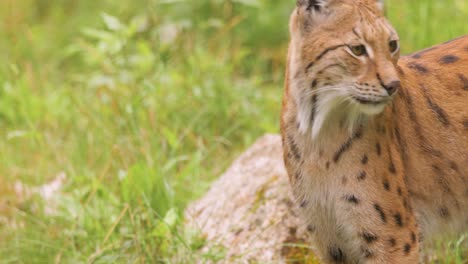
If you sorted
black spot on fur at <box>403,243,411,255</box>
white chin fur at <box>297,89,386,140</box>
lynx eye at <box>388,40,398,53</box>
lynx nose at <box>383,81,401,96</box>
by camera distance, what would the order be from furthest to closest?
black spot on fur at <box>403,243,411,255</box>
white chin fur at <box>297,89,386,140</box>
lynx eye at <box>388,40,398,53</box>
lynx nose at <box>383,81,401,96</box>

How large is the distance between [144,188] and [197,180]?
0.87m

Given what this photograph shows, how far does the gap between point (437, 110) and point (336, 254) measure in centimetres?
96

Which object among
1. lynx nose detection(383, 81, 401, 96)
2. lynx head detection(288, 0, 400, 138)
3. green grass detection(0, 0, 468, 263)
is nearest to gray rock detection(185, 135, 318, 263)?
green grass detection(0, 0, 468, 263)

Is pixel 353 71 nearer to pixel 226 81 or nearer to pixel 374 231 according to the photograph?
pixel 374 231

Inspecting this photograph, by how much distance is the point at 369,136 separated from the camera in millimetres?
4531

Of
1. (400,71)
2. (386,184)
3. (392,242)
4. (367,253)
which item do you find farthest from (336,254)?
(400,71)

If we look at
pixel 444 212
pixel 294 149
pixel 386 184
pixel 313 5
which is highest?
pixel 313 5

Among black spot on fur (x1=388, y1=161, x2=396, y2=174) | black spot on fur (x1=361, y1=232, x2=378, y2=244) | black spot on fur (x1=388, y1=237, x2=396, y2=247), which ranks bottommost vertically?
black spot on fur (x1=388, y1=237, x2=396, y2=247)

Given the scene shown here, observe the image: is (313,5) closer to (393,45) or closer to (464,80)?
(393,45)

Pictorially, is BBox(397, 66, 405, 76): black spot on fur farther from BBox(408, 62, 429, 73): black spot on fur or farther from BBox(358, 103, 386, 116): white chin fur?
BBox(358, 103, 386, 116): white chin fur

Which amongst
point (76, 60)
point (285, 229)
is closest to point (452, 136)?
point (285, 229)

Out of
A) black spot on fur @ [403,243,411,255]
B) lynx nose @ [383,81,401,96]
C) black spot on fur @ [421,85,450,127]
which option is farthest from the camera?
black spot on fur @ [421,85,450,127]

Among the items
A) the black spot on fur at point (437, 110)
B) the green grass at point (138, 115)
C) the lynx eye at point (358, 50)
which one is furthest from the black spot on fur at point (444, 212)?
the lynx eye at point (358, 50)

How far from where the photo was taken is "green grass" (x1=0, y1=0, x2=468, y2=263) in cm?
598
